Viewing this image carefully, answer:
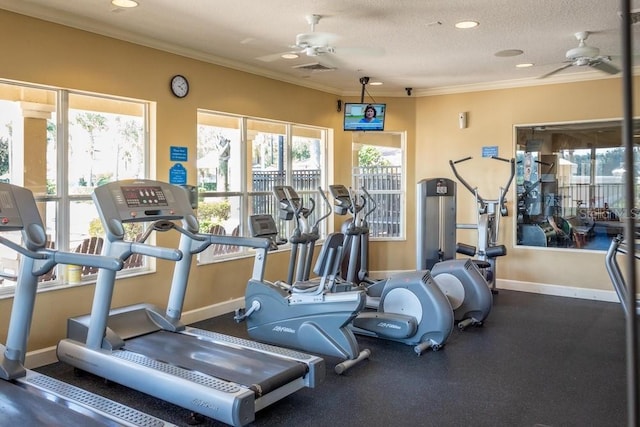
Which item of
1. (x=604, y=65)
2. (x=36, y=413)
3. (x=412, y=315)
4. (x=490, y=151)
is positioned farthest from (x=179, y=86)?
(x=490, y=151)

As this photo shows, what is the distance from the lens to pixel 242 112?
5.91 metres

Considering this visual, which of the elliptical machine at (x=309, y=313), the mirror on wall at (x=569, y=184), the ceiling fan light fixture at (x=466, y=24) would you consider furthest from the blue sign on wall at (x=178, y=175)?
the mirror on wall at (x=569, y=184)

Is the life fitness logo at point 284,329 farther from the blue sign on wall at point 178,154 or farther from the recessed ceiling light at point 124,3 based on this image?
the recessed ceiling light at point 124,3

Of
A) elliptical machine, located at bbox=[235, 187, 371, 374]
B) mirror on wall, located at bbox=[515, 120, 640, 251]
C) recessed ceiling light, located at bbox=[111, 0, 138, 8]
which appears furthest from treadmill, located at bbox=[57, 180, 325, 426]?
mirror on wall, located at bbox=[515, 120, 640, 251]

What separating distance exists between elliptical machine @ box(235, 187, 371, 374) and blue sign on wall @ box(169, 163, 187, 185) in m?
0.87

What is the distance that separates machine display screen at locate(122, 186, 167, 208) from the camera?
3.73 meters

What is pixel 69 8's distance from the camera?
4.00m

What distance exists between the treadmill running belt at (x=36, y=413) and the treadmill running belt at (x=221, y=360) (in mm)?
737

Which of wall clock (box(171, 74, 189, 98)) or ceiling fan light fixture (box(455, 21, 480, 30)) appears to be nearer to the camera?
ceiling fan light fixture (box(455, 21, 480, 30))

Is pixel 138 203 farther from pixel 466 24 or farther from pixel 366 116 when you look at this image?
pixel 366 116

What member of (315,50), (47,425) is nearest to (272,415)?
(47,425)

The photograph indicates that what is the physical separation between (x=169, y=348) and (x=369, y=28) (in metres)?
3.10

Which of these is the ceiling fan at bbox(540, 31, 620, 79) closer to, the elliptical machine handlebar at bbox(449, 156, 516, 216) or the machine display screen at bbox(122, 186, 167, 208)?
the elliptical machine handlebar at bbox(449, 156, 516, 216)

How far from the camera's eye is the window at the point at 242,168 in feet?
18.5
